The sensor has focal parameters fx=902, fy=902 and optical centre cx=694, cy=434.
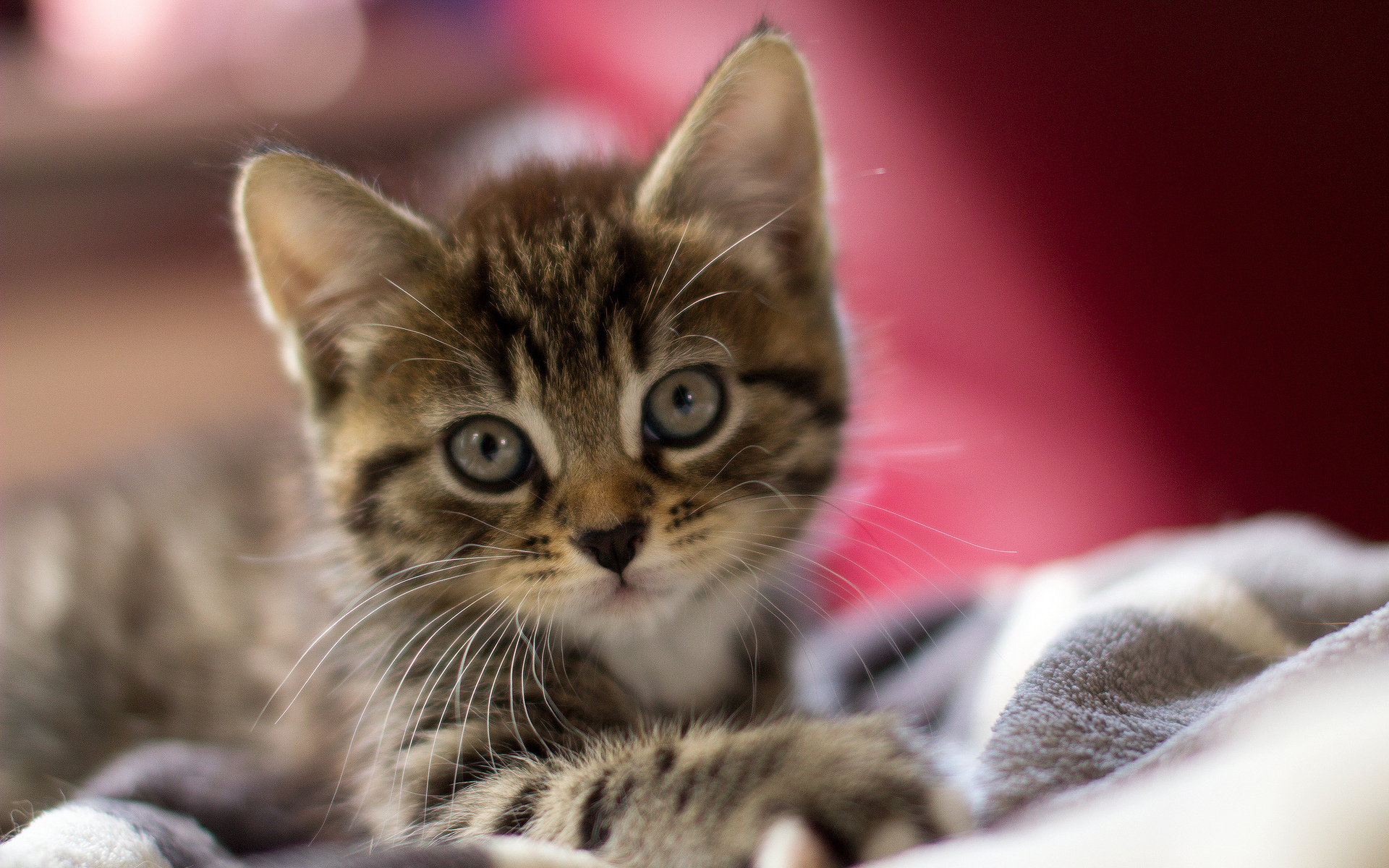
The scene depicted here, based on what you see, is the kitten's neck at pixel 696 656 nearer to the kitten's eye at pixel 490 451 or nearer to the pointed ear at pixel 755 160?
the kitten's eye at pixel 490 451

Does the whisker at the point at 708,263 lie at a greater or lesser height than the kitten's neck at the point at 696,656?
greater

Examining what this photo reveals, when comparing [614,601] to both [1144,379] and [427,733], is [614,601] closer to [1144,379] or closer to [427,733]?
[427,733]

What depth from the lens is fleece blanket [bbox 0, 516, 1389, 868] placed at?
1.51 ft

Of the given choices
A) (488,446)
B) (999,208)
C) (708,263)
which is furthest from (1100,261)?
(488,446)

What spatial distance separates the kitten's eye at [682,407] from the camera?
0.98 m

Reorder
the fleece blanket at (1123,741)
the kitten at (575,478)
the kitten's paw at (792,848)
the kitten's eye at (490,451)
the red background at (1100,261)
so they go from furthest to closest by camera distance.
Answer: the red background at (1100,261)
the kitten's eye at (490,451)
the kitten at (575,478)
the kitten's paw at (792,848)
the fleece blanket at (1123,741)

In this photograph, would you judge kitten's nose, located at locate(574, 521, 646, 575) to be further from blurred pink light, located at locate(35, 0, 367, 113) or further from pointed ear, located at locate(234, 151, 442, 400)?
blurred pink light, located at locate(35, 0, 367, 113)

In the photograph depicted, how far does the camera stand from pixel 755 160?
1114mm

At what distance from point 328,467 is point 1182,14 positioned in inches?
53.1

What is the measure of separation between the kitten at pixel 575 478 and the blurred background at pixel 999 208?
0.15 meters

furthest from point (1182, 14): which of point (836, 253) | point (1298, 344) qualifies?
point (836, 253)

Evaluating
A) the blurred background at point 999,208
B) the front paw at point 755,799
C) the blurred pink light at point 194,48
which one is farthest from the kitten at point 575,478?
the blurred pink light at point 194,48

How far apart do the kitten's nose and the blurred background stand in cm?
28

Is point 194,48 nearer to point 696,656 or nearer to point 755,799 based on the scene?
point 696,656
